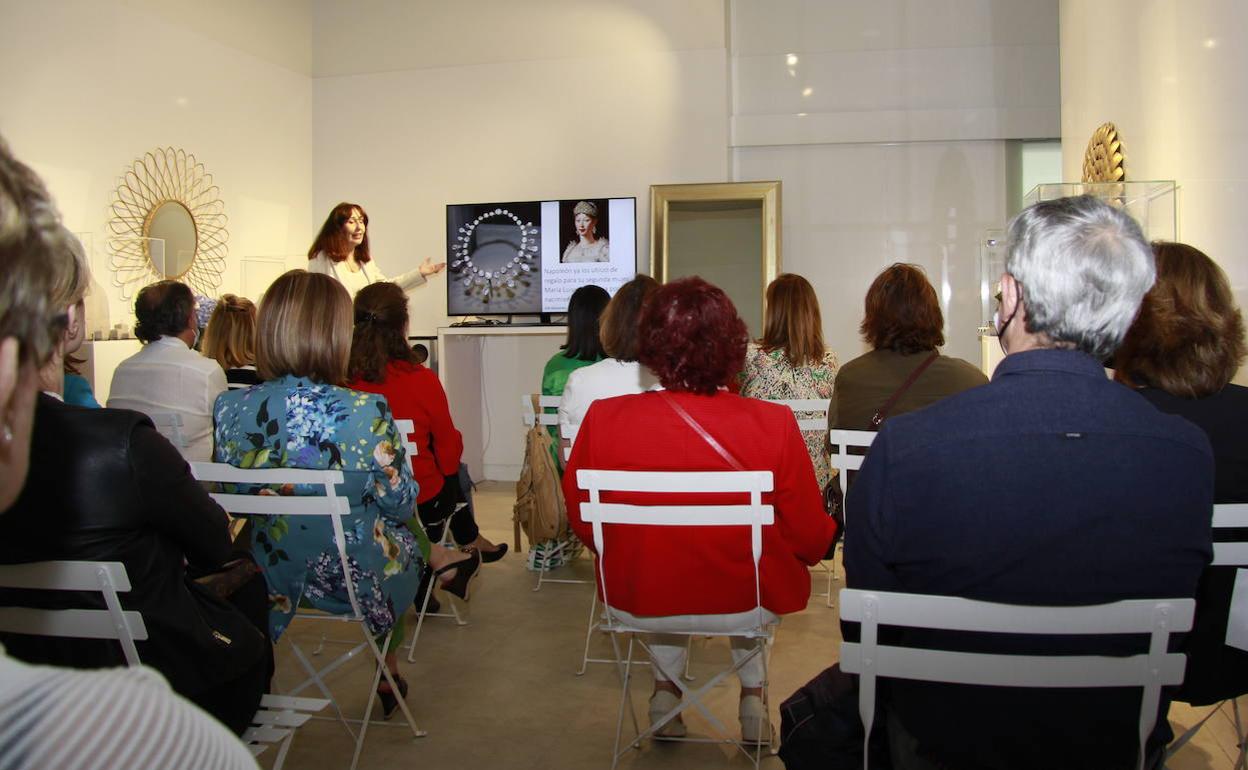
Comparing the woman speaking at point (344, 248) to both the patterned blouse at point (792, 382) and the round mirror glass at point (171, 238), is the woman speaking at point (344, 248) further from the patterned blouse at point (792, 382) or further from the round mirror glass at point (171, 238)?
the patterned blouse at point (792, 382)

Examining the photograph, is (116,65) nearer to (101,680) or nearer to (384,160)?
(384,160)

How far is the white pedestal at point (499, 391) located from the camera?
763cm

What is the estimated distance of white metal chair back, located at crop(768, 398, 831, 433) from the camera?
3889mm

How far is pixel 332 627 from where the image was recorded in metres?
4.00

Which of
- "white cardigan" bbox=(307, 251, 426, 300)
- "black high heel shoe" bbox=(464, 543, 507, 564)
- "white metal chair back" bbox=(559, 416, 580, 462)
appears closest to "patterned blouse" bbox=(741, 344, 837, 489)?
"white metal chair back" bbox=(559, 416, 580, 462)

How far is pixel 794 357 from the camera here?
4191 mm

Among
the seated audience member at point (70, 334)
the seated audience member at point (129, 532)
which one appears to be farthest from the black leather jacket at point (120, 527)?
the seated audience member at point (70, 334)

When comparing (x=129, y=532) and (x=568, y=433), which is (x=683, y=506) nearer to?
(x=129, y=532)

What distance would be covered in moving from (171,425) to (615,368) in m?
1.73

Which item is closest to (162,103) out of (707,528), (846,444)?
(846,444)

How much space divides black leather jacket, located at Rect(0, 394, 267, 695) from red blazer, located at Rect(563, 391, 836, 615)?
0.96 m

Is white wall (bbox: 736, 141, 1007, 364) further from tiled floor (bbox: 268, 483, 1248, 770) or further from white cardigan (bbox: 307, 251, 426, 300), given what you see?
tiled floor (bbox: 268, 483, 1248, 770)

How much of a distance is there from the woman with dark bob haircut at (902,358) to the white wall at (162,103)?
3747mm

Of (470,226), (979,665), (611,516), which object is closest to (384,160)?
(470,226)
